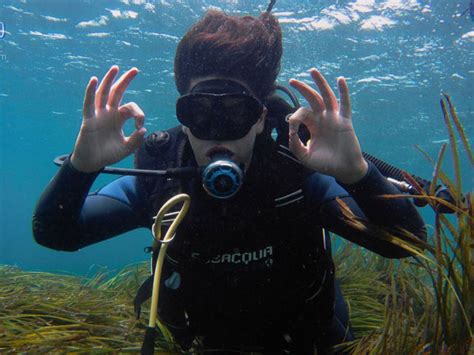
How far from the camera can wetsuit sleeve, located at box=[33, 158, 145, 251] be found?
2.76 m

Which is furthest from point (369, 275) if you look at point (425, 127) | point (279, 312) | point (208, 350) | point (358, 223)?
point (425, 127)

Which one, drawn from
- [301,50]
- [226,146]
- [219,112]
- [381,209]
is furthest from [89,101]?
[301,50]

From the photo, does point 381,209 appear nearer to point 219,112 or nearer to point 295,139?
point 295,139

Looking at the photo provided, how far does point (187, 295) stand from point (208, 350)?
18.5 inches

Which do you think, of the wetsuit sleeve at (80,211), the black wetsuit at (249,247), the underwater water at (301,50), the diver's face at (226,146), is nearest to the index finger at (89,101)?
the wetsuit sleeve at (80,211)

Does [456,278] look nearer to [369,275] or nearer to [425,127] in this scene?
[369,275]

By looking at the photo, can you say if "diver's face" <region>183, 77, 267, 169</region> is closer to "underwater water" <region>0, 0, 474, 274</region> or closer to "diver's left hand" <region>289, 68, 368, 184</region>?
"diver's left hand" <region>289, 68, 368, 184</region>

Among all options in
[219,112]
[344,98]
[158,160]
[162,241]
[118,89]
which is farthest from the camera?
[158,160]

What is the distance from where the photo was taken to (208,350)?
9.88ft

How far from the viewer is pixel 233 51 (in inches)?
120

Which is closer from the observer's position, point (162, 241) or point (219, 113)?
point (162, 241)

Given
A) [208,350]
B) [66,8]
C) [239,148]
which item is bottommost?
[208,350]

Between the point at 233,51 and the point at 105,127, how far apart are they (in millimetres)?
1192

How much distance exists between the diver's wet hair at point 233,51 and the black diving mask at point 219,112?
0.86ft
